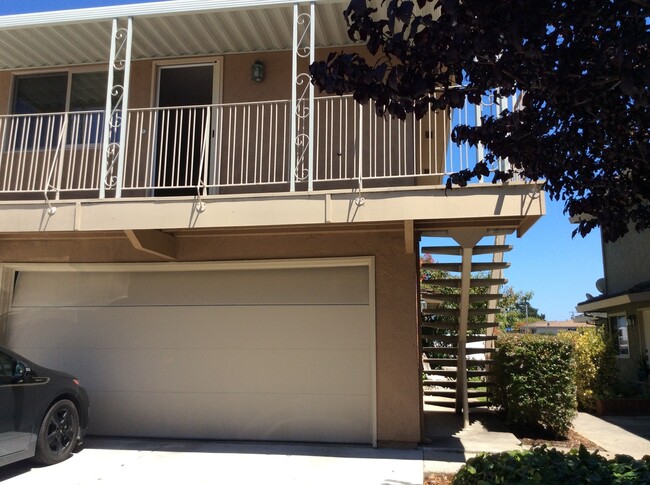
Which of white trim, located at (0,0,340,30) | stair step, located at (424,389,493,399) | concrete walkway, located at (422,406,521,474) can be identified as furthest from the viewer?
stair step, located at (424,389,493,399)

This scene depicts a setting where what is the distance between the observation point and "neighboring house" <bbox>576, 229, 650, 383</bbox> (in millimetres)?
12445

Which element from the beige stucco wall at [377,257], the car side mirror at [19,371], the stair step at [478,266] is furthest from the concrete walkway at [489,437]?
the car side mirror at [19,371]

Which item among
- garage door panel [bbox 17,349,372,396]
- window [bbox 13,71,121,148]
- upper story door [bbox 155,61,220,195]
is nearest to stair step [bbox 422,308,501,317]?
garage door panel [bbox 17,349,372,396]

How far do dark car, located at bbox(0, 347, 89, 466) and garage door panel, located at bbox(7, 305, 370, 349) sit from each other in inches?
52.2

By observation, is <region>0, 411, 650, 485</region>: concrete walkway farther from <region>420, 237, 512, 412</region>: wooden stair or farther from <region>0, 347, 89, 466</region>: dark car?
<region>420, 237, 512, 412</region>: wooden stair

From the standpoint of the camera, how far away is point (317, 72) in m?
3.31

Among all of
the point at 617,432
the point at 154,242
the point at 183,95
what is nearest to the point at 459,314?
the point at 617,432

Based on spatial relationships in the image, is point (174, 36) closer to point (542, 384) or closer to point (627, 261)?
point (542, 384)

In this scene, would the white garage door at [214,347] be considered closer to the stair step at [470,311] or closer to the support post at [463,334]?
the support post at [463,334]

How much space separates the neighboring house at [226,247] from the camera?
23.1ft

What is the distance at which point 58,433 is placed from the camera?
6.63m

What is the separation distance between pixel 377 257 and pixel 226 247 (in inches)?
82.8

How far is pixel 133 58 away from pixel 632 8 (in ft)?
25.4

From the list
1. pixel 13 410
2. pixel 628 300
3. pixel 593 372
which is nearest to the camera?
pixel 13 410
